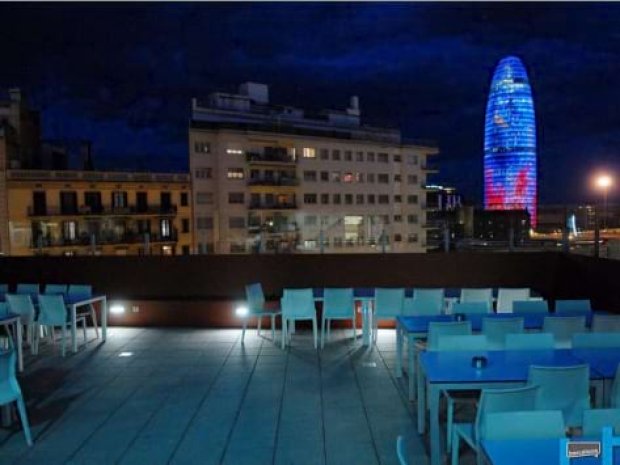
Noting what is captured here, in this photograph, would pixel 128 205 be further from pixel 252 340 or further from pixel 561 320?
pixel 561 320

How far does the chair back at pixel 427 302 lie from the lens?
22.0ft

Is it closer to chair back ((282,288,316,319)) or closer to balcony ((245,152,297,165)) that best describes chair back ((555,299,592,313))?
chair back ((282,288,316,319))

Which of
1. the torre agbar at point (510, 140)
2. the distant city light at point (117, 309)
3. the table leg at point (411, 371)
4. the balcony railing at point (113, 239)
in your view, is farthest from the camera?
the torre agbar at point (510, 140)

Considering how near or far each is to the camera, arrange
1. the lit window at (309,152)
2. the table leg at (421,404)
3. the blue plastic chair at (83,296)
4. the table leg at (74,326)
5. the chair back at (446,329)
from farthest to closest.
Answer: the lit window at (309,152), the blue plastic chair at (83,296), the table leg at (74,326), the chair back at (446,329), the table leg at (421,404)

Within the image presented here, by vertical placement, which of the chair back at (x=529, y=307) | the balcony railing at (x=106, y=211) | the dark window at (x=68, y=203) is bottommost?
the chair back at (x=529, y=307)

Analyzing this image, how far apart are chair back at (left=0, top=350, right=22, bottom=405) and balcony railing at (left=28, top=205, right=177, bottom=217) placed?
25441 mm

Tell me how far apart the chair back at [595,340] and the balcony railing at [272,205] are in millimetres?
33514

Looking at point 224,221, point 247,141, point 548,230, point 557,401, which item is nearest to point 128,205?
point 224,221

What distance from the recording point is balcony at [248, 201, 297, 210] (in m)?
37.5

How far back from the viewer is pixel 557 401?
3520mm

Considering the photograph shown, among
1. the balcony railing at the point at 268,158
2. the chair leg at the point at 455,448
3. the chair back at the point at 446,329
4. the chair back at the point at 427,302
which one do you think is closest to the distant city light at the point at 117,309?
the chair back at the point at 427,302

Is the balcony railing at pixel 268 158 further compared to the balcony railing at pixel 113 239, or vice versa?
the balcony railing at pixel 268 158

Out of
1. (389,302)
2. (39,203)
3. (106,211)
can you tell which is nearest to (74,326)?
(389,302)

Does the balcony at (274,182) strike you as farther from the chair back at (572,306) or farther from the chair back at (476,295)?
the chair back at (572,306)
